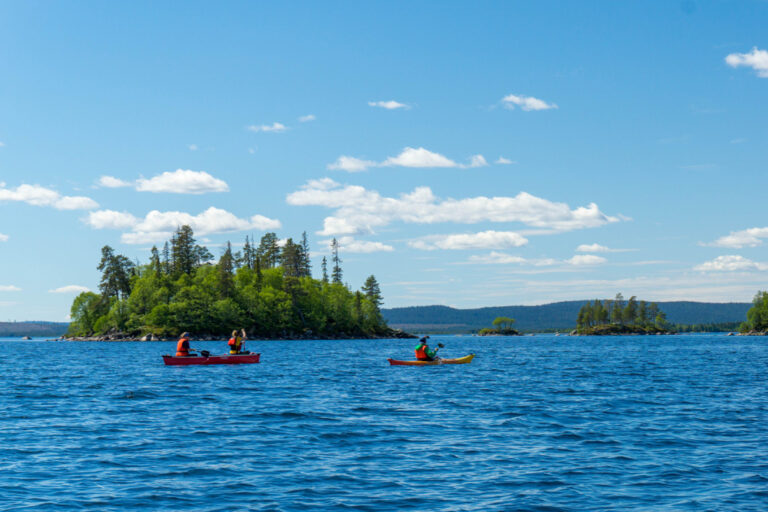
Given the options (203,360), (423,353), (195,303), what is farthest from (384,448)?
(195,303)

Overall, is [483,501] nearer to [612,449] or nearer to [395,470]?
[395,470]

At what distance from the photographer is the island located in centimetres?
16512

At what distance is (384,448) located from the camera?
21.5 m

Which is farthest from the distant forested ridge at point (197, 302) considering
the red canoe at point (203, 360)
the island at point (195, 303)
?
the red canoe at point (203, 360)

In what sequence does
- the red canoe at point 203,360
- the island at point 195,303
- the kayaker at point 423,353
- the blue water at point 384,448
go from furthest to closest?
1. the island at point 195,303
2. the red canoe at point 203,360
3. the kayaker at point 423,353
4. the blue water at point 384,448

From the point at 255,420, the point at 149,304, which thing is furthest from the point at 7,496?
the point at 149,304

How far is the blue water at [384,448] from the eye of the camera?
1586 centimetres

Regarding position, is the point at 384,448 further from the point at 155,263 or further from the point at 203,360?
the point at 155,263

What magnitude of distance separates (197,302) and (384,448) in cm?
15275

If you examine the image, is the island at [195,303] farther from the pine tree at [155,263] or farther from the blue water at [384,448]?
the blue water at [384,448]

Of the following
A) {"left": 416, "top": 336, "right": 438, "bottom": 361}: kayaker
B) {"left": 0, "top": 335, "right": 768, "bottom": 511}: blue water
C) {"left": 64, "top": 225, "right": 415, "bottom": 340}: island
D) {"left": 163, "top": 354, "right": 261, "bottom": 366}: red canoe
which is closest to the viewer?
{"left": 0, "top": 335, "right": 768, "bottom": 511}: blue water

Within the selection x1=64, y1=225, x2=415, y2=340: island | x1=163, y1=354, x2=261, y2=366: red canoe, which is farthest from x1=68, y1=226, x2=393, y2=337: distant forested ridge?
x1=163, y1=354, x2=261, y2=366: red canoe

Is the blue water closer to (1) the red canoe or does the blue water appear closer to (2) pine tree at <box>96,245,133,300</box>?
(1) the red canoe

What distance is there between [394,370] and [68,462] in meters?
37.9
